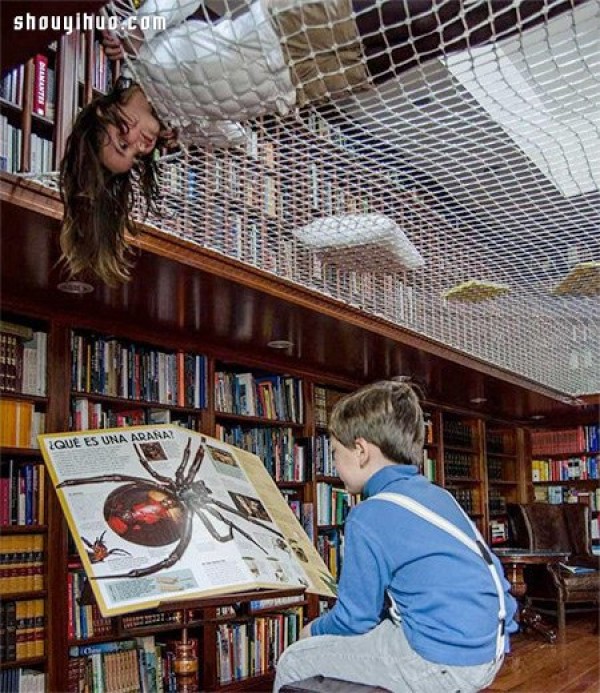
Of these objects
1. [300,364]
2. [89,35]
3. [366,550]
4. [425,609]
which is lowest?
[425,609]

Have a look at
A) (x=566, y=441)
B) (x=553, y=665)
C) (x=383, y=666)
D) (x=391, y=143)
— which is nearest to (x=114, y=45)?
(x=391, y=143)

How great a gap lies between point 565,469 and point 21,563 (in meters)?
6.30

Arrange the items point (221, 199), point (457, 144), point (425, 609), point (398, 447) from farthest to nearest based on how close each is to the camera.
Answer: point (221, 199)
point (457, 144)
point (398, 447)
point (425, 609)

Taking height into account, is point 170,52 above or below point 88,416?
above

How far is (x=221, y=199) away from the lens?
254cm

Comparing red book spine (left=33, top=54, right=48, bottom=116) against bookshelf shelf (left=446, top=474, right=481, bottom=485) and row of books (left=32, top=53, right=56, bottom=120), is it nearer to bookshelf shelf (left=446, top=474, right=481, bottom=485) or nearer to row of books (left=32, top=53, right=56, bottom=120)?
row of books (left=32, top=53, right=56, bottom=120)

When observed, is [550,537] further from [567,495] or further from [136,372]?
[136,372]

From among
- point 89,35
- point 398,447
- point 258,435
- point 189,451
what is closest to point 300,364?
point 258,435

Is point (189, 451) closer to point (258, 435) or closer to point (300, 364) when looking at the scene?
point (258, 435)

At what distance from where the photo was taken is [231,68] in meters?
1.52

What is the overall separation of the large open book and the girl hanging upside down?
88cm

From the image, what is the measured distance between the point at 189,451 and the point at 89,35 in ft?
4.42

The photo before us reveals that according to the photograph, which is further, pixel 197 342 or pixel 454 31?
pixel 197 342

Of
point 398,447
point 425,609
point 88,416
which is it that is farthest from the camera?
point 88,416
